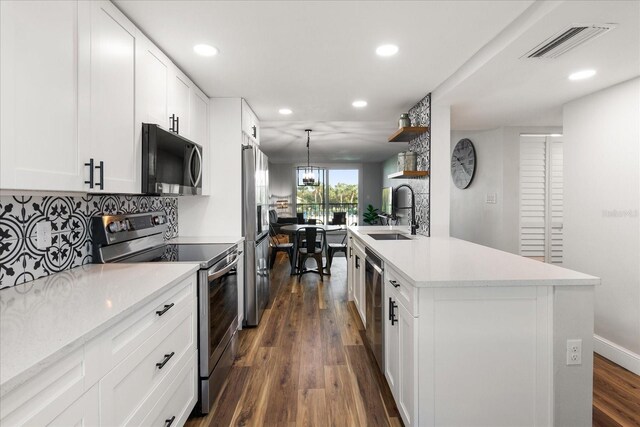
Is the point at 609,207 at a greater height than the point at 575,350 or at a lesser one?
greater

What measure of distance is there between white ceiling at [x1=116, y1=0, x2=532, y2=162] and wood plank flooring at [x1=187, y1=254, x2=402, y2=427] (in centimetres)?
221

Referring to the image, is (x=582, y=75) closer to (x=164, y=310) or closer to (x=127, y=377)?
(x=164, y=310)

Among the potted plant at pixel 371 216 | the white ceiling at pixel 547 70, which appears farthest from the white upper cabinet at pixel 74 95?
the potted plant at pixel 371 216

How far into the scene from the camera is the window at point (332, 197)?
34.2 feet

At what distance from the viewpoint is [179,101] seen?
249cm

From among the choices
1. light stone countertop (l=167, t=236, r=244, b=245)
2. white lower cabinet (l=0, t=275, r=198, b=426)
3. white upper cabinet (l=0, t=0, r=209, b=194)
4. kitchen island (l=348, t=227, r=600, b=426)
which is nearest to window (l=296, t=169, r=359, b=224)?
light stone countertop (l=167, t=236, r=244, b=245)


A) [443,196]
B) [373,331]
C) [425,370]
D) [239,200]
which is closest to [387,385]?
[373,331]

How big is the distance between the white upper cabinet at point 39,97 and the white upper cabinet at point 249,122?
6.38 ft

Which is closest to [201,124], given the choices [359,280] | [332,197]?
[359,280]

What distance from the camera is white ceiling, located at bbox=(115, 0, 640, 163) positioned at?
1.70 meters

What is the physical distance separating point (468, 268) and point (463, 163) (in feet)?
11.7

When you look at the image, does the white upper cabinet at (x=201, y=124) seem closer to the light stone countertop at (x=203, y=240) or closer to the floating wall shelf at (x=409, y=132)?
the light stone countertop at (x=203, y=240)

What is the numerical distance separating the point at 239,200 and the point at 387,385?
6.60 ft

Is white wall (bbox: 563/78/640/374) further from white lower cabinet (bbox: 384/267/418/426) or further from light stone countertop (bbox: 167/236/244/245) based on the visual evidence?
light stone countertop (bbox: 167/236/244/245)
